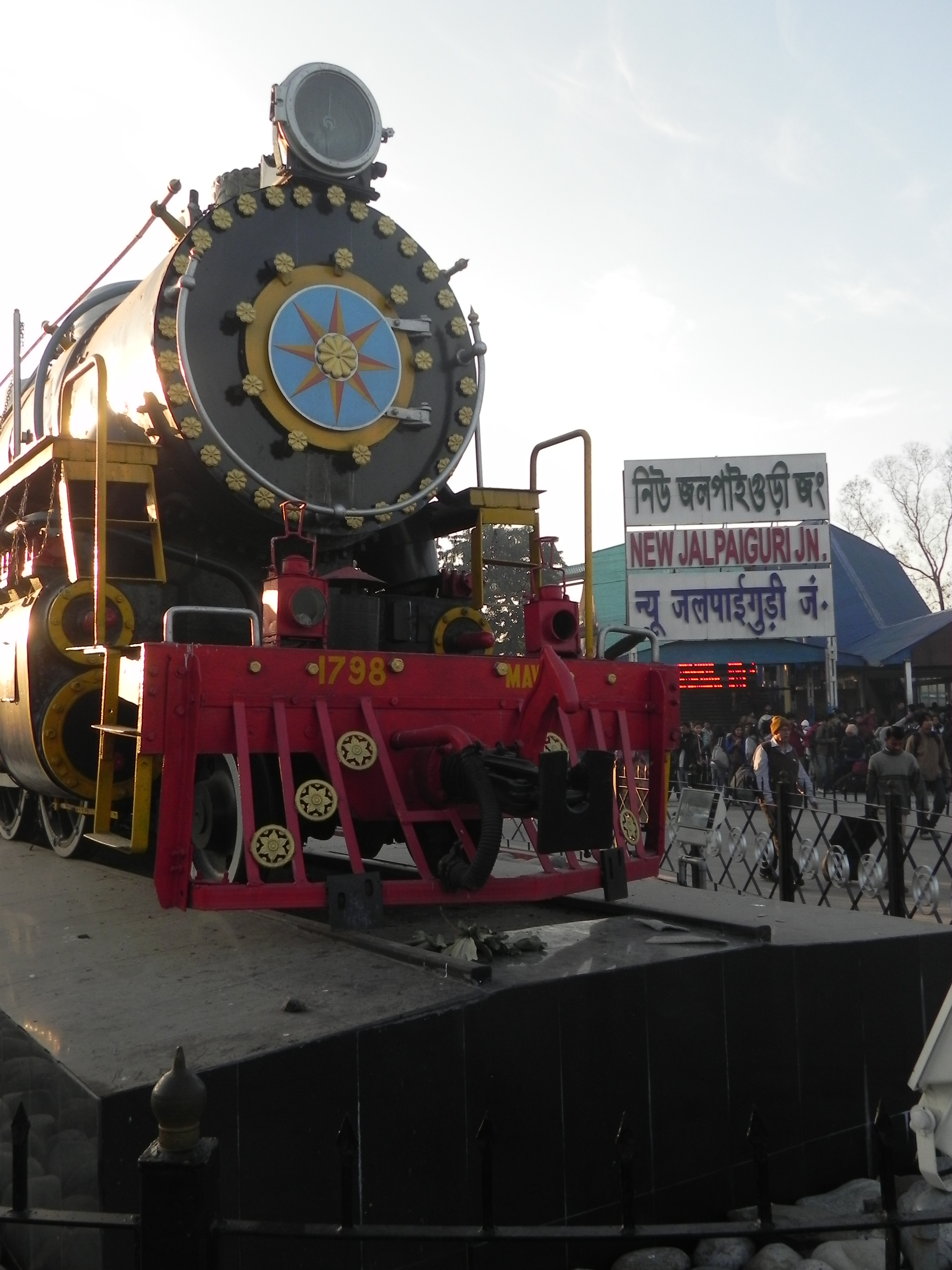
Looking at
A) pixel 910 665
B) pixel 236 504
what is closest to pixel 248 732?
pixel 236 504

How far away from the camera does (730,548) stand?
2275 centimetres

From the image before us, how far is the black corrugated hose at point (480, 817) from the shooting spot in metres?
4.09

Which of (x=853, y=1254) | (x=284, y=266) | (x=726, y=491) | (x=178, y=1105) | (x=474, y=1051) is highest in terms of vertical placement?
(x=726, y=491)

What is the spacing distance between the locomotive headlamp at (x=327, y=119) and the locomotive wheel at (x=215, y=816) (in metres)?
3.08

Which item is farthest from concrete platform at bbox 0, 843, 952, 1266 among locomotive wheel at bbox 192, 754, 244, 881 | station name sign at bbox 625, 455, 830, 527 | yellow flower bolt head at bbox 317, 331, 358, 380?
station name sign at bbox 625, 455, 830, 527

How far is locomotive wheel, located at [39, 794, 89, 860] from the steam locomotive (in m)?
0.02

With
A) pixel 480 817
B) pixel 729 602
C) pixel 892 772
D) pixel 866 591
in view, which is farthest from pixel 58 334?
pixel 866 591

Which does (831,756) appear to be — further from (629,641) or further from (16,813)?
(16,813)

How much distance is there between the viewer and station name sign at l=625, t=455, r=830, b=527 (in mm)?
22812

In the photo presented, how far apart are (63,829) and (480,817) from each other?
3.36 m

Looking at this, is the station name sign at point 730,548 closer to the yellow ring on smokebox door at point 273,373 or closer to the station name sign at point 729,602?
the station name sign at point 729,602

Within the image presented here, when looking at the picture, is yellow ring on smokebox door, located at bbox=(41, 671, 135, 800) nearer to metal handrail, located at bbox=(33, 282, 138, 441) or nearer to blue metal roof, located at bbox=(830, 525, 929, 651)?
metal handrail, located at bbox=(33, 282, 138, 441)

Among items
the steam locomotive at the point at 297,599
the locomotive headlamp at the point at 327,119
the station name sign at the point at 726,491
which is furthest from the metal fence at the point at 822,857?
the station name sign at the point at 726,491

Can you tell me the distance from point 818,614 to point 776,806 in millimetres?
15380
